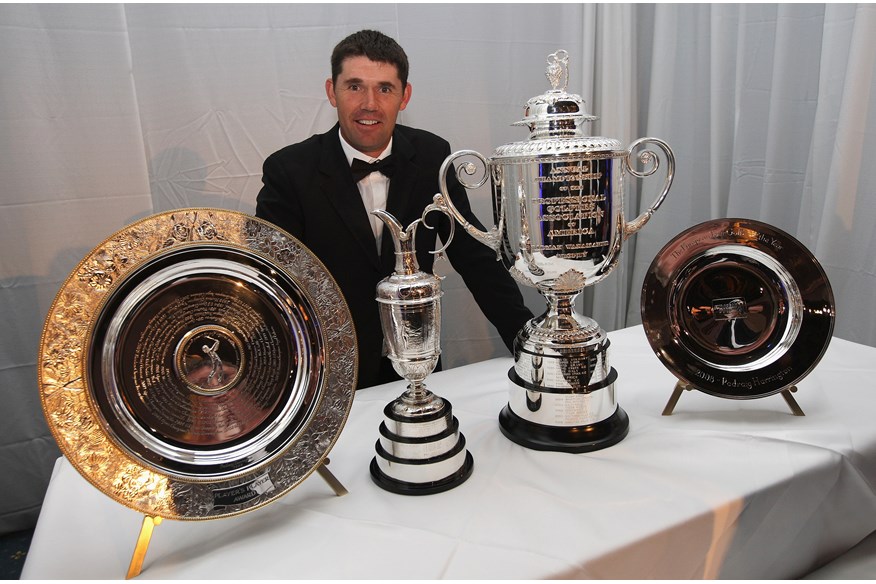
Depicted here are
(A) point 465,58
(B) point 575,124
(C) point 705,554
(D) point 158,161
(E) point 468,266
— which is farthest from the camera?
(A) point 465,58

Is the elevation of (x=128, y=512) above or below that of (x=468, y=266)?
below

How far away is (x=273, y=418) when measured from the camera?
84 centimetres

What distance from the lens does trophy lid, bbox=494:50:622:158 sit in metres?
0.91

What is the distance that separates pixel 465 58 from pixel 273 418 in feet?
5.16

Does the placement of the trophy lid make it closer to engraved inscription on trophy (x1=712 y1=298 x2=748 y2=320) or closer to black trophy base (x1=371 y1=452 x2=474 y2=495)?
engraved inscription on trophy (x1=712 y1=298 x2=748 y2=320)

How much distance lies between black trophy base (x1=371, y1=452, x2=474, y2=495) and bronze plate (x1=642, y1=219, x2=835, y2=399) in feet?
1.43

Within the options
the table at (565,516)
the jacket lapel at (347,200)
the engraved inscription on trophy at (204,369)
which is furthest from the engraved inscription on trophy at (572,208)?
the jacket lapel at (347,200)

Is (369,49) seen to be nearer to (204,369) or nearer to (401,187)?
(401,187)

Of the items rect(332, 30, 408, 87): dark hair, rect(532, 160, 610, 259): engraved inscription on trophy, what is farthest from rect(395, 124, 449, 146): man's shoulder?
rect(532, 160, 610, 259): engraved inscription on trophy

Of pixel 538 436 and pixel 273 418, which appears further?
pixel 538 436

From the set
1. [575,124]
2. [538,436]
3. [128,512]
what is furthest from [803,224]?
[128,512]

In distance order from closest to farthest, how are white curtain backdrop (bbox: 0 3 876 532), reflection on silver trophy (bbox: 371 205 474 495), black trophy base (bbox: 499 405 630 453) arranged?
reflection on silver trophy (bbox: 371 205 474 495) → black trophy base (bbox: 499 405 630 453) → white curtain backdrop (bbox: 0 3 876 532)

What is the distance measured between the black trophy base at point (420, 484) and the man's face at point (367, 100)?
96cm

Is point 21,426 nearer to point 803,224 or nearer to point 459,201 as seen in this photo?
point 459,201
